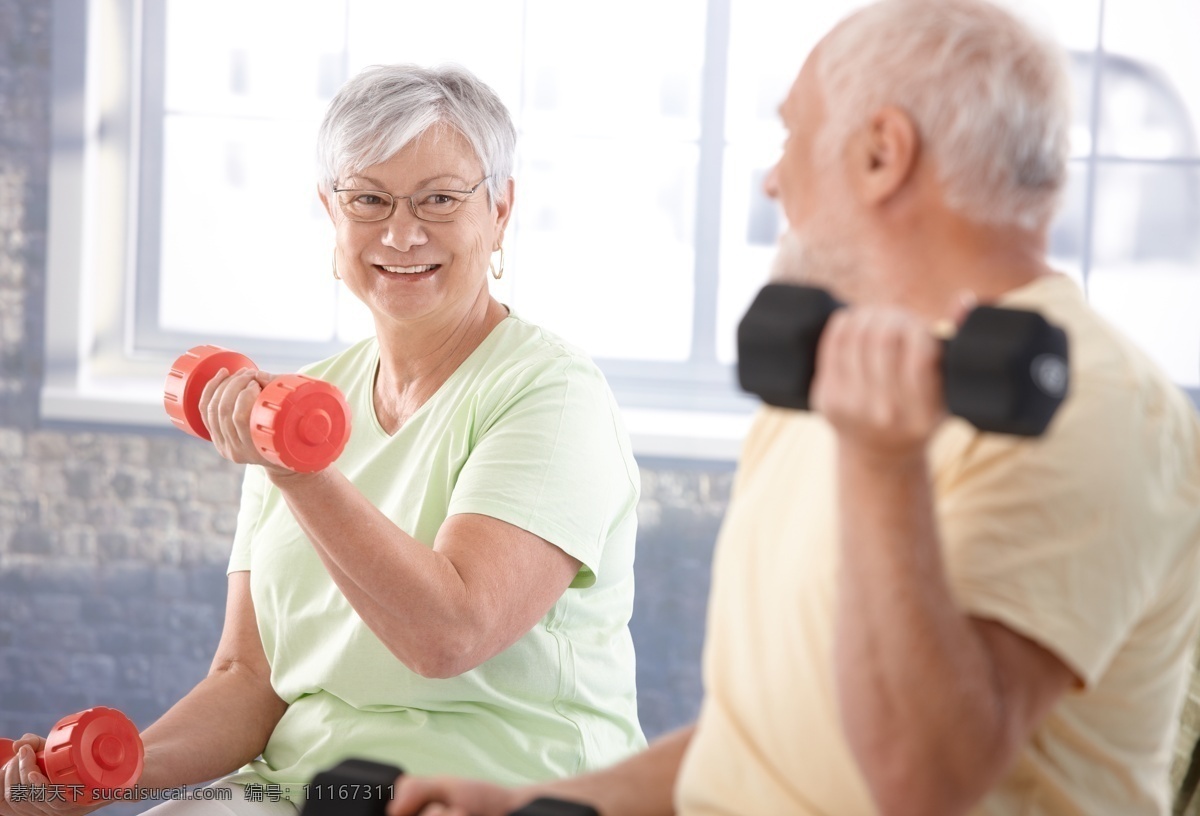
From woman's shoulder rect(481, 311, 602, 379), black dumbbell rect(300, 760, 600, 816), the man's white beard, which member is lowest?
black dumbbell rect(300, 760, 600, 816)

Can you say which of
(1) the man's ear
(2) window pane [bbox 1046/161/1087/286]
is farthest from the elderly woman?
(2) window pane [bbox 1046/161/1087/286]

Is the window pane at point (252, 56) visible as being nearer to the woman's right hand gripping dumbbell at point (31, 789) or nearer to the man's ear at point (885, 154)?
the woman's right hand gripping dumbbell at point (31, 789)

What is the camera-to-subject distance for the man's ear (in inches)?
38.1

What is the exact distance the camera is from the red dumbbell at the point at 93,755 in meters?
1.64

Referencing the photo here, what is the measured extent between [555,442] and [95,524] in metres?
2.75

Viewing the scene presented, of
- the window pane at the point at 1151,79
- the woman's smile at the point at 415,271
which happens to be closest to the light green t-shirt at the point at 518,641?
the woman's smile at the point at 415,271

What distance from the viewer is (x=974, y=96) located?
0.96 m

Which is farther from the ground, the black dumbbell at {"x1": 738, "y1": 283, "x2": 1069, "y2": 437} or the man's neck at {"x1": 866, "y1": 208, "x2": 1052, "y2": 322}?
the man's neck at {"x1": 866, "y1": 208, "x2": 1052, "y2": 322}

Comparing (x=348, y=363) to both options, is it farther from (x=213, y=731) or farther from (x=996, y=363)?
(x=996, y=363)

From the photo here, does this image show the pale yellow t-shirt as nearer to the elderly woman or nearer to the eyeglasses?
the elderly woman

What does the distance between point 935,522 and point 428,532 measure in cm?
96

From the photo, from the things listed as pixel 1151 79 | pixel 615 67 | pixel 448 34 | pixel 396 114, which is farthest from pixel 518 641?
pixel 1151 79

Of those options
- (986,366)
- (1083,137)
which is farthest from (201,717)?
(1083,137)

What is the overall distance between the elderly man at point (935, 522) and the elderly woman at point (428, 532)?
41 cm
